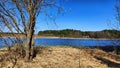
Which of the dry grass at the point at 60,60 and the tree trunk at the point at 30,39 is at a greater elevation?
the tree trunk at the point at 30,39

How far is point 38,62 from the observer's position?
1217 centimetres

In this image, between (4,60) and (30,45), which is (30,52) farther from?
(4,60)

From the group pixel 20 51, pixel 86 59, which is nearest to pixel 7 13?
pixel 20 51

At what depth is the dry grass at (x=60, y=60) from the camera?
1188cm

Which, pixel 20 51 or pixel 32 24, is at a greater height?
pixel 32 24

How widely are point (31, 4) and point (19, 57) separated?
7.48ft

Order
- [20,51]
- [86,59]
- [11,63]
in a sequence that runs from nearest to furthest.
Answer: [11,63] → [20,51] → [86,59]

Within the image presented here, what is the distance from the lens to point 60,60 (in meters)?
13.0

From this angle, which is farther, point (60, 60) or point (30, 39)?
point (60, 60)

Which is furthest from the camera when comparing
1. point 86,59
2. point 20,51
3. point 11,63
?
point 86,59

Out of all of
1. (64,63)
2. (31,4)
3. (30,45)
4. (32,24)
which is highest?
(31,4)

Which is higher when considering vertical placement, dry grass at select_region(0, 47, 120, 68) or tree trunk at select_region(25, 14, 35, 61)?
tree trunk at select_region(25, 14, 35, 61)

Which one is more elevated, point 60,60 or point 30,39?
point 30,39

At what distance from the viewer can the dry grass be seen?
11875 millimetres
